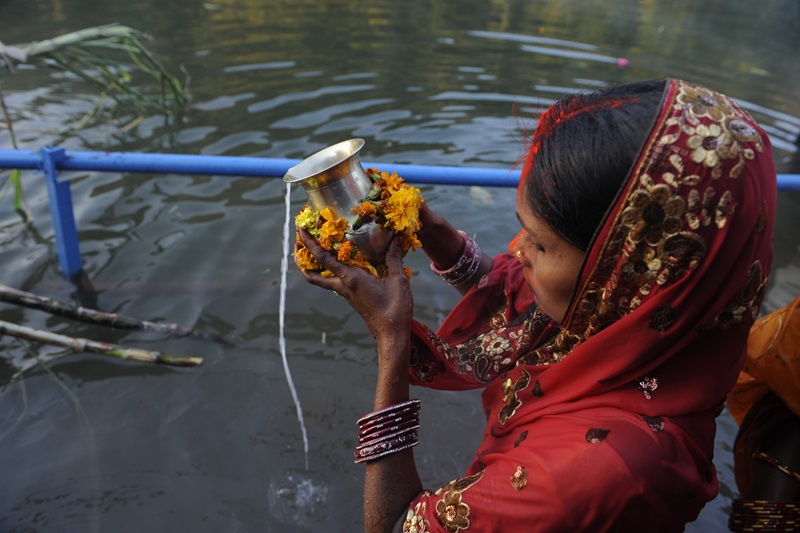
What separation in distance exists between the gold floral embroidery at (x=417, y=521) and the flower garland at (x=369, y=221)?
2.13 feet

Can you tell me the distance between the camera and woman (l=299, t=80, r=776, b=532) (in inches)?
49.8

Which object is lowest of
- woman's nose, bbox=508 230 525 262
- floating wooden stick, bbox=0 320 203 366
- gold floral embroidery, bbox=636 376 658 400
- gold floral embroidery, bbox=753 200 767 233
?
floating wooden stick, bbox=0 320 203 366

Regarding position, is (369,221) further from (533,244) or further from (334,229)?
(533,244)

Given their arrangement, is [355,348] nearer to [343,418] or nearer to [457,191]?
[343,418]

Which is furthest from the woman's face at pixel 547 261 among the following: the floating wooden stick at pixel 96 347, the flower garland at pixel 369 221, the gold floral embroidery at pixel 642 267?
the floating wooden stick at pixel 96 347

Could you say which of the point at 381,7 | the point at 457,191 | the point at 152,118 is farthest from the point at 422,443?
the point at 381,7

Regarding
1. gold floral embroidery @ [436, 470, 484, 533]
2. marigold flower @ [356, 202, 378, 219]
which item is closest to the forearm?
gold floral embroidery @ [436, 470, 484, 533]

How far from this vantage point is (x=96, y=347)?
11.4 feet

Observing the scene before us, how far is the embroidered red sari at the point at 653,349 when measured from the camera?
125cm

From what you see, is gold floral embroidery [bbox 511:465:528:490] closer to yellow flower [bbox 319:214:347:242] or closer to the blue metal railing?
yellow flower [bbox 319:214:347:242]

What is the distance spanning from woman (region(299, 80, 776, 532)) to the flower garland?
0.06m

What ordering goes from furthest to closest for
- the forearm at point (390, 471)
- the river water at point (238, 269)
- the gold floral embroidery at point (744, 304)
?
the river water at point (238, 269), the forearm at point (390, 471), the gold floral embroidery at point (744, 304)

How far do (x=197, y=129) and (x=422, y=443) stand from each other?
4694 millimetres

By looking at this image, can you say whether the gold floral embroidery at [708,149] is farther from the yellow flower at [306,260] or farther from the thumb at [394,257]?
the yellow flower at [306,260]
